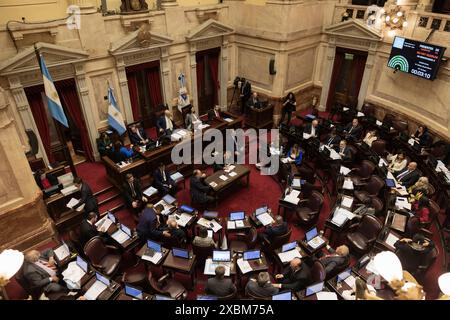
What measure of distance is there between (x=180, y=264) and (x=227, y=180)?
10.6 ft

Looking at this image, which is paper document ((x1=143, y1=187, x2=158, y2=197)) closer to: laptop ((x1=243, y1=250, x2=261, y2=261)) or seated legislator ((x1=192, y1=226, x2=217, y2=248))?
seated legislator ((x1=192, y1=226, x2=217, y2=248))

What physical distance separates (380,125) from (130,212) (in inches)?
354

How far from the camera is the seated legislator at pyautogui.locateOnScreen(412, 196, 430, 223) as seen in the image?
720cm

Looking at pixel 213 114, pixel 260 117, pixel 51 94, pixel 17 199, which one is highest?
pixel 51 94

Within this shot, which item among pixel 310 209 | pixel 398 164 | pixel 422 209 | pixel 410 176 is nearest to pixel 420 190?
pixel 422 209

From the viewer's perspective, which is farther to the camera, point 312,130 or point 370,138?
point 312,130

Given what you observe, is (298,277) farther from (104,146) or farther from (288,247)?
(104,146)

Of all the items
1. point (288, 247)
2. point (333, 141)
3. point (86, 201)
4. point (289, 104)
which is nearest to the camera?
point (288, 247)

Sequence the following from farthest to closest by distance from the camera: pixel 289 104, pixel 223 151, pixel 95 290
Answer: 1. pixel 289 104
2. pixel 223 151
3. pixel 95 290

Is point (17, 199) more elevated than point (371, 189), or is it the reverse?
point (17, 199)

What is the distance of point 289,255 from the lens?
645 cm

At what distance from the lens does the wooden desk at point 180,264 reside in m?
6.12

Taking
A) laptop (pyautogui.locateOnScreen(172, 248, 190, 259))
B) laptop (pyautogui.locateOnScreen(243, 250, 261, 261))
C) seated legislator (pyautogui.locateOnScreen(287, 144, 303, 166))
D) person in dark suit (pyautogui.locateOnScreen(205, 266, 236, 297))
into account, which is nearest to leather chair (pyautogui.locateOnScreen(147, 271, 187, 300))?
laptop (pyautogui.locateOnScreen(172, 248, 190, 259))
